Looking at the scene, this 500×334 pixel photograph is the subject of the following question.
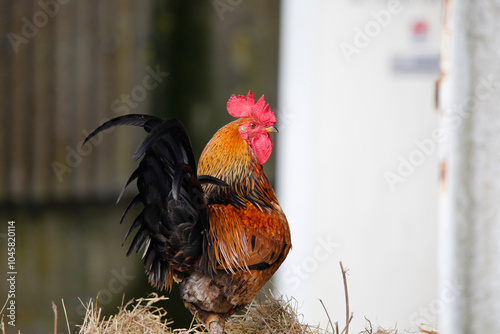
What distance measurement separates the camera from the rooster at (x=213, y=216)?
1761 mm

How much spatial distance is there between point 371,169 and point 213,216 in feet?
3.66

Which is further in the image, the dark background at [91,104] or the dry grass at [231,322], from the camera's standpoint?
the dark background at [91,104]

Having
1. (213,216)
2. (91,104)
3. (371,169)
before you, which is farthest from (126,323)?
(91,104)

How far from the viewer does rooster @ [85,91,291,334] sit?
176 cm

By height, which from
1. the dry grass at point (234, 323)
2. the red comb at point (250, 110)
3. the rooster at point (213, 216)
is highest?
the red comb at point (250, 110)

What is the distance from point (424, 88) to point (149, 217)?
1638 millimetres

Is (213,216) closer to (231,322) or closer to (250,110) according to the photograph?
(250,110)

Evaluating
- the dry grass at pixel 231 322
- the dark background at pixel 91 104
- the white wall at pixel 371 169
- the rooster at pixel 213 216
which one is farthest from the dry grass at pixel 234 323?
the dark background at pixel 91 104

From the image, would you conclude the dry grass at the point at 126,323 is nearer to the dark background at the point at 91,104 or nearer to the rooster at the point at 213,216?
the rooster at the point at 213,216

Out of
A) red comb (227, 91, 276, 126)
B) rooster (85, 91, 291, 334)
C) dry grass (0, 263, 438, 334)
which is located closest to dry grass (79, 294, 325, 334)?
dry grass (0, 263, 438, 334)

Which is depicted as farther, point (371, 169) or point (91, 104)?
point (91, 104)

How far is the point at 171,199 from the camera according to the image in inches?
69.4

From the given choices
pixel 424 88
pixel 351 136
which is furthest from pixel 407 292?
pixel 424 88

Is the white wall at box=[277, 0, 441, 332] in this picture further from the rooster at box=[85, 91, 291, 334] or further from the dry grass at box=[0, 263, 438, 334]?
the rooster at box=[85, 91, 291, 334]
